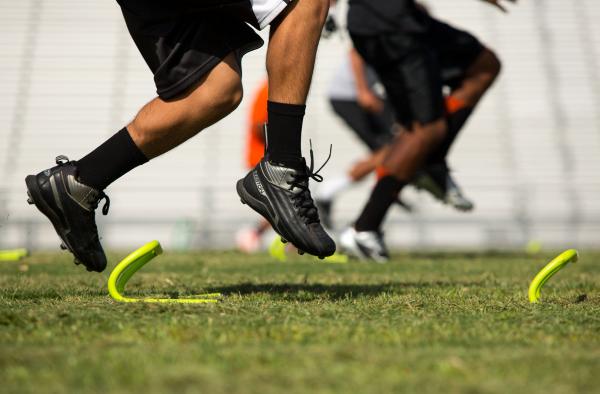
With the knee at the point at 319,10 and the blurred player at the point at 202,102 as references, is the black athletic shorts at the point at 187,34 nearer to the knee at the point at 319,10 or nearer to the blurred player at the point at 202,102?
the blurred player at the point at 202,102

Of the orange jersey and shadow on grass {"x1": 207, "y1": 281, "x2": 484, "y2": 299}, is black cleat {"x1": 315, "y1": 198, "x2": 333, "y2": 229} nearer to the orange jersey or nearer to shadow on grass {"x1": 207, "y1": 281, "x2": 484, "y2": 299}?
the orange jersey

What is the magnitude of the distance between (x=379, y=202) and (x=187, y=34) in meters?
2.33

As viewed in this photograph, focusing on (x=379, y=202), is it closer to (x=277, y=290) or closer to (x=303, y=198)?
(x=277, y=290)

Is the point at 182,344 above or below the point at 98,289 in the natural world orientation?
above

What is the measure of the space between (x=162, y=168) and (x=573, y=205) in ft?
19.4

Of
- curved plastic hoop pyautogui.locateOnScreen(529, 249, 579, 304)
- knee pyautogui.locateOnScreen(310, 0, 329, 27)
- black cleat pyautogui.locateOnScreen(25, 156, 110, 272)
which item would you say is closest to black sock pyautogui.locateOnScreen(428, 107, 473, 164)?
curved plastic hoop pyautogui.locateOnScreen(529, 249, 579, 304)

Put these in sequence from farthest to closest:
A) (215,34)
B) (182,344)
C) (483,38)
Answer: (483,38) → (215,34) → (182,344)

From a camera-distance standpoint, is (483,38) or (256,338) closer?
(256,338)

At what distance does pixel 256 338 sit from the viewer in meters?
1.48

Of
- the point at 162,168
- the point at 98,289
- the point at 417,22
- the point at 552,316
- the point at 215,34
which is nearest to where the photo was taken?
the point at 552,316

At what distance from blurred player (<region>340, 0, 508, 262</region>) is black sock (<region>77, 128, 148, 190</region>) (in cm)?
221

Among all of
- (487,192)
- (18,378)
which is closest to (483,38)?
(487,192)

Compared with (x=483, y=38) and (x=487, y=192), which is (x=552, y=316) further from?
(x=483, y=38)

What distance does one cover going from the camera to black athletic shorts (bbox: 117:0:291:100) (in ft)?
7.23
